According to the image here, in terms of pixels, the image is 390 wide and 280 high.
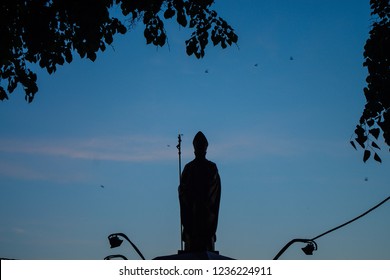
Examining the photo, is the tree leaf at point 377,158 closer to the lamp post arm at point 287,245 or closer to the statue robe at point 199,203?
the lamp post arm at point 287,245

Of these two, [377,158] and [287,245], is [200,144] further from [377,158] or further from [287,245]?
[377,158]

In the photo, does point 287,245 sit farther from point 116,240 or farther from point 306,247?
point 116,240

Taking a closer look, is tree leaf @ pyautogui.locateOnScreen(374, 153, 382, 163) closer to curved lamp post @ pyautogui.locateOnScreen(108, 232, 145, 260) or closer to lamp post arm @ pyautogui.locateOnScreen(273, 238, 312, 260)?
lamp post arm @ pyautogui.locateOnScreen(273, 238, 312, 260)

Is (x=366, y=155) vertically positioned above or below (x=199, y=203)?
above

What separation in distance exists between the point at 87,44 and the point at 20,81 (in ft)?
5.56

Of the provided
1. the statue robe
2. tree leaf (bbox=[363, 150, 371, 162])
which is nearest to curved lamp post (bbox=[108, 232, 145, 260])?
the statue robe

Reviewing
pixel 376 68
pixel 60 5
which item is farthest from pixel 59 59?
pixel 376 68

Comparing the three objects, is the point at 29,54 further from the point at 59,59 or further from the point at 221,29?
the point at 221,29

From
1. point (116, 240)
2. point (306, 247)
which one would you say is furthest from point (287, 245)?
point (116, 240)

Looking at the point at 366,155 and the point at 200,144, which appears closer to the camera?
the point at 366,155

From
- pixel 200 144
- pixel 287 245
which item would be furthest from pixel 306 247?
pixel 200 144

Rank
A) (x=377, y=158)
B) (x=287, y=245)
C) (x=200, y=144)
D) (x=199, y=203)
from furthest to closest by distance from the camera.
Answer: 1. (x=200, y=144)
2. (x=199, y=203)
3. (x=377, y=158)
4. (x=287, y=245)

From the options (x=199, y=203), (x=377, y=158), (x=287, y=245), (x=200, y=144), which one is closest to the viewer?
(x=287, y=245)

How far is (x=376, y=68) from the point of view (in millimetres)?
8414
